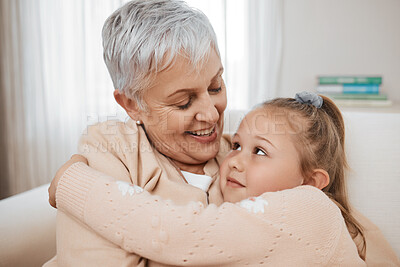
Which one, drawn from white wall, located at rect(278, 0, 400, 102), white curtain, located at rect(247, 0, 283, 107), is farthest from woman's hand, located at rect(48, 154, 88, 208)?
white wall, located at rect(278, 0, 400, 102)

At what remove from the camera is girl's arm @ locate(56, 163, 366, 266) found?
0.92 meters

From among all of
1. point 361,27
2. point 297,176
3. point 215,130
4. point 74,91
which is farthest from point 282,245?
point 74,91

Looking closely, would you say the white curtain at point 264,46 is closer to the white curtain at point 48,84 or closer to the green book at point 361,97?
A: the white curtain at point 48,84

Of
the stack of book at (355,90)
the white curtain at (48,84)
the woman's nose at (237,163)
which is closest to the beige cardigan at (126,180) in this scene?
the woman's nose at (237,163)

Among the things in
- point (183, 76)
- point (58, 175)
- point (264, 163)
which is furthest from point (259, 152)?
point (58, 175)

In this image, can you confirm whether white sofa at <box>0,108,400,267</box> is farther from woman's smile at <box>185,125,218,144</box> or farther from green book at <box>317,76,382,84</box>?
green book at <box>317,76,382,84</box>

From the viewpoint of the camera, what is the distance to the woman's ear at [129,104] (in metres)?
1.33

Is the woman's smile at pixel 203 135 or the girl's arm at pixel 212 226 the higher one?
the woman's smile at pixel 203 135

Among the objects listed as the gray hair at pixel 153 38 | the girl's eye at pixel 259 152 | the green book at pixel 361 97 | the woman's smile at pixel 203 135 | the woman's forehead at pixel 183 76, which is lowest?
the girl's eye at pixel 259 152

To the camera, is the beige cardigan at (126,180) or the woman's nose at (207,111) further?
the woman's nose at (207,111)

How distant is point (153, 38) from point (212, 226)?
0.60 metres

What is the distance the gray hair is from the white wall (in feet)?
5.68

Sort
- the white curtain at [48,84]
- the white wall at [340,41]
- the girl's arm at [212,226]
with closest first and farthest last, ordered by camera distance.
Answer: the girl's arm at [212,226]
the white wall at [340,41]
the white curtain at [48,84]

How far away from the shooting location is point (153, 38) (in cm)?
115
